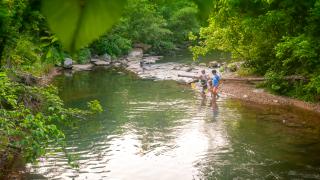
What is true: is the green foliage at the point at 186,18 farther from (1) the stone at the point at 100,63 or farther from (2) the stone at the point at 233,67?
(1) the stone at the point at 100,63

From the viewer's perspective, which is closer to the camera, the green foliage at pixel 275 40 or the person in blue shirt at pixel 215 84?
the green foliage at pixel 275 40

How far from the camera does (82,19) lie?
0.36m

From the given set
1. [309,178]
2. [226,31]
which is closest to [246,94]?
[226,31]

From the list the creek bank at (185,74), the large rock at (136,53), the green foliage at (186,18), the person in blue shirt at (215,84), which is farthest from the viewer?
the large rock at (136,53)

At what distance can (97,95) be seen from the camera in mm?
19109

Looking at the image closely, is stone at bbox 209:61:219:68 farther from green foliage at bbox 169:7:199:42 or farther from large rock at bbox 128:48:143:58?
green foliage at bbox 169:7:199:42

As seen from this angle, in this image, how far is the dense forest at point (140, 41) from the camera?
0.46 metres

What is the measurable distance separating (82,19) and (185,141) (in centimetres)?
1259

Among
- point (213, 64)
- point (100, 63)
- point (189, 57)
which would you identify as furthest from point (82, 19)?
point (189, 57)

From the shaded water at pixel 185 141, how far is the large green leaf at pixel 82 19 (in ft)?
28.3

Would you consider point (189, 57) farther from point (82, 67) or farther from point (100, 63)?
point (82, 67)

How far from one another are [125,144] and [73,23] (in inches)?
487

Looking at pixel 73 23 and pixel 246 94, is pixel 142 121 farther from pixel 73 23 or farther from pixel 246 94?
pixel 73 23

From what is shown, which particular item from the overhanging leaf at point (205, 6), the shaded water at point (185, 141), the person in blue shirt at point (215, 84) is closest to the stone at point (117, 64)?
the shaded water at point (185, 141)
